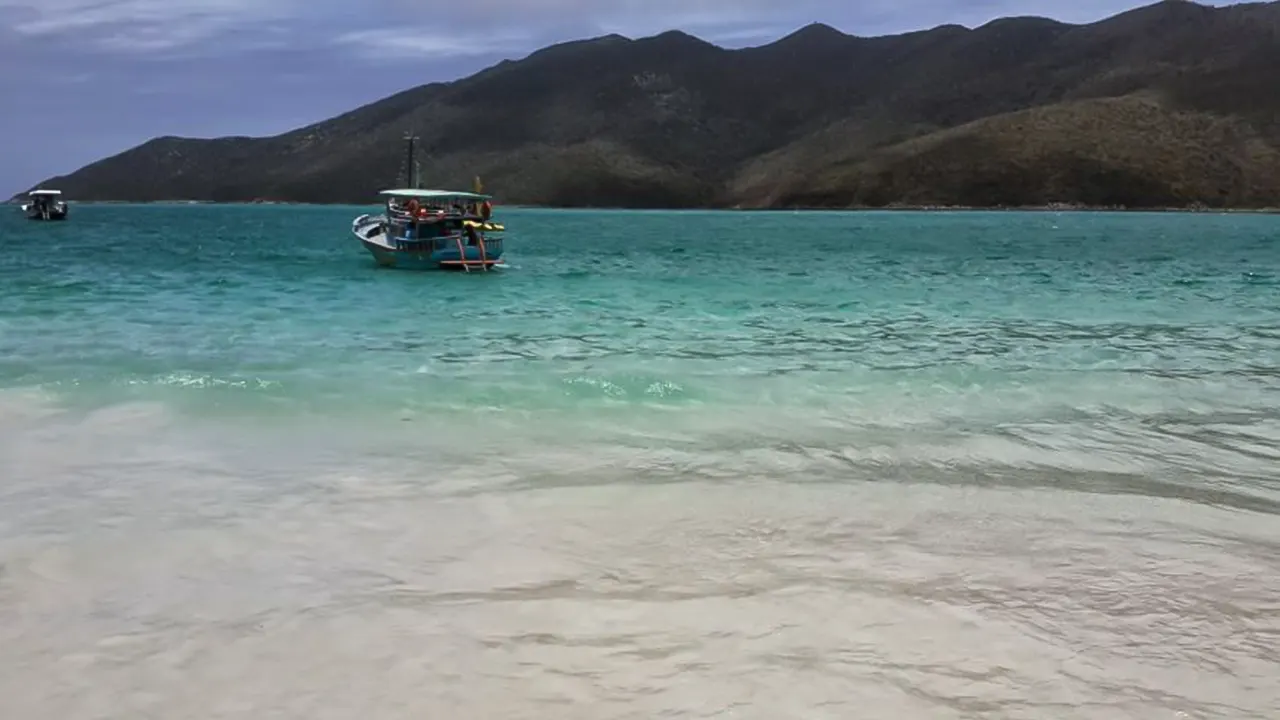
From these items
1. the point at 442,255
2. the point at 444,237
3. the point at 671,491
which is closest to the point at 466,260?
the point at 442,255

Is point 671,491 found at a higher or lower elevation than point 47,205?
lower

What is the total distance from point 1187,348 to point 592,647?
14.3m

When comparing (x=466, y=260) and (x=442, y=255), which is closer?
(x=466, y=260)

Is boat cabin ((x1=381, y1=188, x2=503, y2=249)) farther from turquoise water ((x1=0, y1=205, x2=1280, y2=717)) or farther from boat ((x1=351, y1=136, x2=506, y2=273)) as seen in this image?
turquoise water ((x1=0, y1=205, x2=1280, y2=717))

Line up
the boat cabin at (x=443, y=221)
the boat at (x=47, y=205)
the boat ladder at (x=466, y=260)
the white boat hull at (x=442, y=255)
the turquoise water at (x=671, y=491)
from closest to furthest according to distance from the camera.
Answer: the turquoise water at (x=671, y=491)
the boat ladder at (x=466, y=260)
the white boat hull at (x=442, y=255)
the boat cabin at (x=443, y=221)
the boat at (x=47, y=205)

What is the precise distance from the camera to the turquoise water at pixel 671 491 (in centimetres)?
492

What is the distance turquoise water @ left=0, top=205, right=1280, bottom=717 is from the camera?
16.1ft

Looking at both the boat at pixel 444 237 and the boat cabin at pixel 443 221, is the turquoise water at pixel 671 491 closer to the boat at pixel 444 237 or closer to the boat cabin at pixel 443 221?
the boat at pixel 444 237

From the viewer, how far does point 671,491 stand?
791 cm

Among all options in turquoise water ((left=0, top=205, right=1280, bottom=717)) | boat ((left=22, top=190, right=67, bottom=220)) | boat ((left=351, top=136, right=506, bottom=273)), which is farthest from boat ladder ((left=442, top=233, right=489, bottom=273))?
A: boat ((left=22, top=190, right=67, bottom=220))

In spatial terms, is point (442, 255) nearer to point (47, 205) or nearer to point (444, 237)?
point (444, 237)

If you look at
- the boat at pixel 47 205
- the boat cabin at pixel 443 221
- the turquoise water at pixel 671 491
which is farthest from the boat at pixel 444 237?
the boat at pixel 47 205

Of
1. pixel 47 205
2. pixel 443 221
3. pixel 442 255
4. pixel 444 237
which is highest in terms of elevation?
pixel 47 205

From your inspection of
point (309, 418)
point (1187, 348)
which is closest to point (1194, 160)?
point (1187, 348)
